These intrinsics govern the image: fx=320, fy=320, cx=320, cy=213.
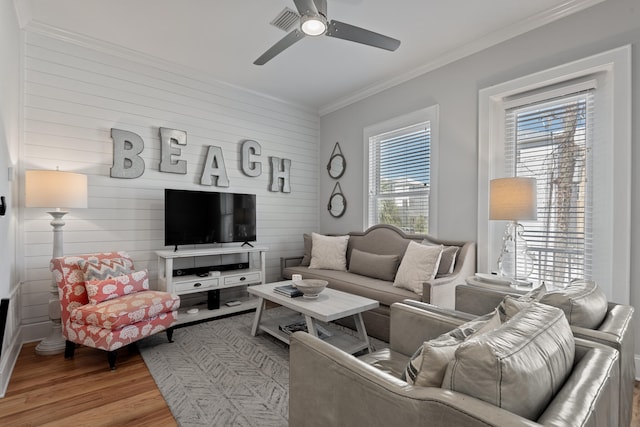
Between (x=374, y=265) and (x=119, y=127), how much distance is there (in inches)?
122

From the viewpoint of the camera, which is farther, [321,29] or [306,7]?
[321,29]

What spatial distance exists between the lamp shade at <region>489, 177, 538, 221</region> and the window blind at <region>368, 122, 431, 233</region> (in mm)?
1294

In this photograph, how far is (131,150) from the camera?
3.40m

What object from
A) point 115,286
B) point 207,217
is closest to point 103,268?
point 115,286

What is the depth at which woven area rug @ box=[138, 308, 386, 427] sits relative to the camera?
1894 millimetres

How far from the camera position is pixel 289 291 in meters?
2.80

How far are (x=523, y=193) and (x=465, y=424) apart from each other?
208 cm

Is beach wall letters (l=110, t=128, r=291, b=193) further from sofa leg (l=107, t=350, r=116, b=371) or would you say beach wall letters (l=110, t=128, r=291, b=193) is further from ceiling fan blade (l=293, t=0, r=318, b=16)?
ceiling fan blade (l=293, t=0, r=318, b=16)

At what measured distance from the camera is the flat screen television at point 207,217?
3.45 m

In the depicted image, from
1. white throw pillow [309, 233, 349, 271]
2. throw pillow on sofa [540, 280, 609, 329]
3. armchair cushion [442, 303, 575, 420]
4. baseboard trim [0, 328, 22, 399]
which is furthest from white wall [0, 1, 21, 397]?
throw pillow on sofa [540, 280, 609, 329]

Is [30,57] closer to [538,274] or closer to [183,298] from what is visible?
[183,298]

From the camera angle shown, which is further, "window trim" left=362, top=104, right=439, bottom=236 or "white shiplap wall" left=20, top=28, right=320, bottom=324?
"window trim" left=362, top=104, right=439, bottom=236

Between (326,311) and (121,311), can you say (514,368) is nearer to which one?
(326,311)

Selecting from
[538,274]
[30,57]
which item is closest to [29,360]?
[30,57]
